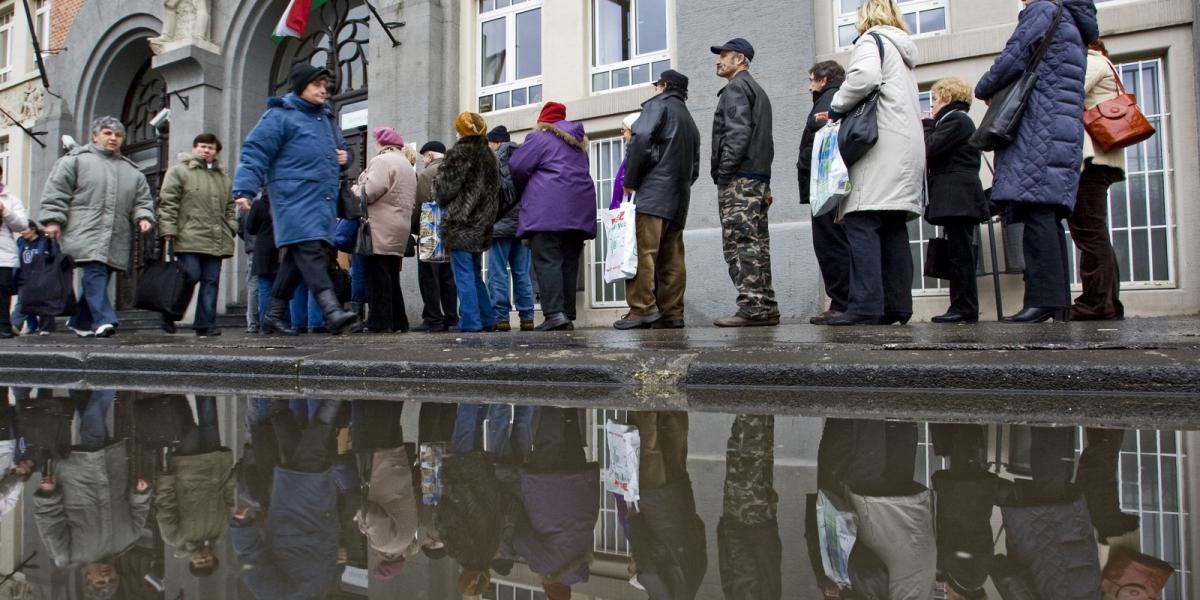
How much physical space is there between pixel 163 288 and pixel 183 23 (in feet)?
23.3

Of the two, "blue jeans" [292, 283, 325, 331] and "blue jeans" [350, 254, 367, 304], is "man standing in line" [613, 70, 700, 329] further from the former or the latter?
"blue jeans" [292, 283, 325, 331]

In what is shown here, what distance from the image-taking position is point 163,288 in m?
6.69

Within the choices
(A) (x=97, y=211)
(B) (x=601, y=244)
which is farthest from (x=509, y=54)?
(A) (x=97, y=211)

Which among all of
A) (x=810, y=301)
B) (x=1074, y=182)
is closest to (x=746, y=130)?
(x=1074, y=182)

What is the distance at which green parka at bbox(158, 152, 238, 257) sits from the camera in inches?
264

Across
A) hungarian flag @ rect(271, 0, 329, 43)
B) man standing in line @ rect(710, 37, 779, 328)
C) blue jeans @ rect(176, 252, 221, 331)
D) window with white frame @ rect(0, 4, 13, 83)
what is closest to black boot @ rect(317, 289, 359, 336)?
blue jeans @ rect(176, 252, 221, 331)

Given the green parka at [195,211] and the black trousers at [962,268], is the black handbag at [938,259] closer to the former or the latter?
the black trousers at [962,268]

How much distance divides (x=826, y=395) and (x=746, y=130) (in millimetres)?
2983

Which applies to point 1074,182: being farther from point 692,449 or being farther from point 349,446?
point 349,446

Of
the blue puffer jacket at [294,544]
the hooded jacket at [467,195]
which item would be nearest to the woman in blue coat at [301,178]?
the hooded jacket at [467,195]

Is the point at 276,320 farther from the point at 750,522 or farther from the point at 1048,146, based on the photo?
the point at 750,522

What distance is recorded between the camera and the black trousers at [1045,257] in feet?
13.9

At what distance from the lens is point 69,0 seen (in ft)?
48.2

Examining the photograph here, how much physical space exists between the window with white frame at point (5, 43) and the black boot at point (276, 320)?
1338cm
